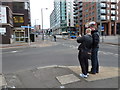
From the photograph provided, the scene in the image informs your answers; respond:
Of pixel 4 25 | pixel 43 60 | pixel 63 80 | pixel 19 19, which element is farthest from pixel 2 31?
pixel 63 80

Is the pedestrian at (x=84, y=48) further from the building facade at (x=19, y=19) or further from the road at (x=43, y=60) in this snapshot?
the building facade at (x=19, y=19)

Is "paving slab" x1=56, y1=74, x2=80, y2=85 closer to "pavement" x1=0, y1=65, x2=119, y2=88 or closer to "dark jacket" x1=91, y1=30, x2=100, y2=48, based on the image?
"pavement" x1=0, y1=65, x2=119, y2=88

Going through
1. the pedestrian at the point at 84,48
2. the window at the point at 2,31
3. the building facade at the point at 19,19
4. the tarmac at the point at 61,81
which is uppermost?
the building facade at the point at 19,19

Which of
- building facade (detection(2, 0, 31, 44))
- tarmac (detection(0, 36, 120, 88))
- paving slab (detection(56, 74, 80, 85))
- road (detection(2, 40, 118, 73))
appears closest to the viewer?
tarmac (detection(0, 36, 120, 88))

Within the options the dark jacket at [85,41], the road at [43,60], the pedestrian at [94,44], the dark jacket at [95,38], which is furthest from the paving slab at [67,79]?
the road at [43,60]

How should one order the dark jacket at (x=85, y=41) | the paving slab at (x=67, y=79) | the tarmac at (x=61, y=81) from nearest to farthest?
the tarmac at (x=61, y=81)
the paving slab at (x=67, y=79)
the dark jacket at (x=85, y=41)

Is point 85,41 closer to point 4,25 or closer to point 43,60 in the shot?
point 43,60

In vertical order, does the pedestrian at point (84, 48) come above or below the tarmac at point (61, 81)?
above

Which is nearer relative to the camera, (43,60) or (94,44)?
(94,44)

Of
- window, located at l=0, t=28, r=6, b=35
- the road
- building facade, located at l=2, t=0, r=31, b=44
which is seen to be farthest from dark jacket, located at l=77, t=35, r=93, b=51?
building facade, located at l=2, t=0, r=31, b=44

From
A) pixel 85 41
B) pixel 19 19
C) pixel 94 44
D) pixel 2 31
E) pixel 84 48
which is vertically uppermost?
pixel 19 19

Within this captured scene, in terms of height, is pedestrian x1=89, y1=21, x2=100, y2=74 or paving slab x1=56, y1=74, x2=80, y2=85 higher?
pedestrian x1=89, y1=21, x2=100, y2=74

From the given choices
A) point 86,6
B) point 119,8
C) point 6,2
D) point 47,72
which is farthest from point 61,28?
point 47,72

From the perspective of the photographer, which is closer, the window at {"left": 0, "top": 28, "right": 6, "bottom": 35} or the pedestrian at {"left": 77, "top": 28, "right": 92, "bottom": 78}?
the pedestrian at {"left": 77, "top": 28, "right": 92, "bottom": 78}
